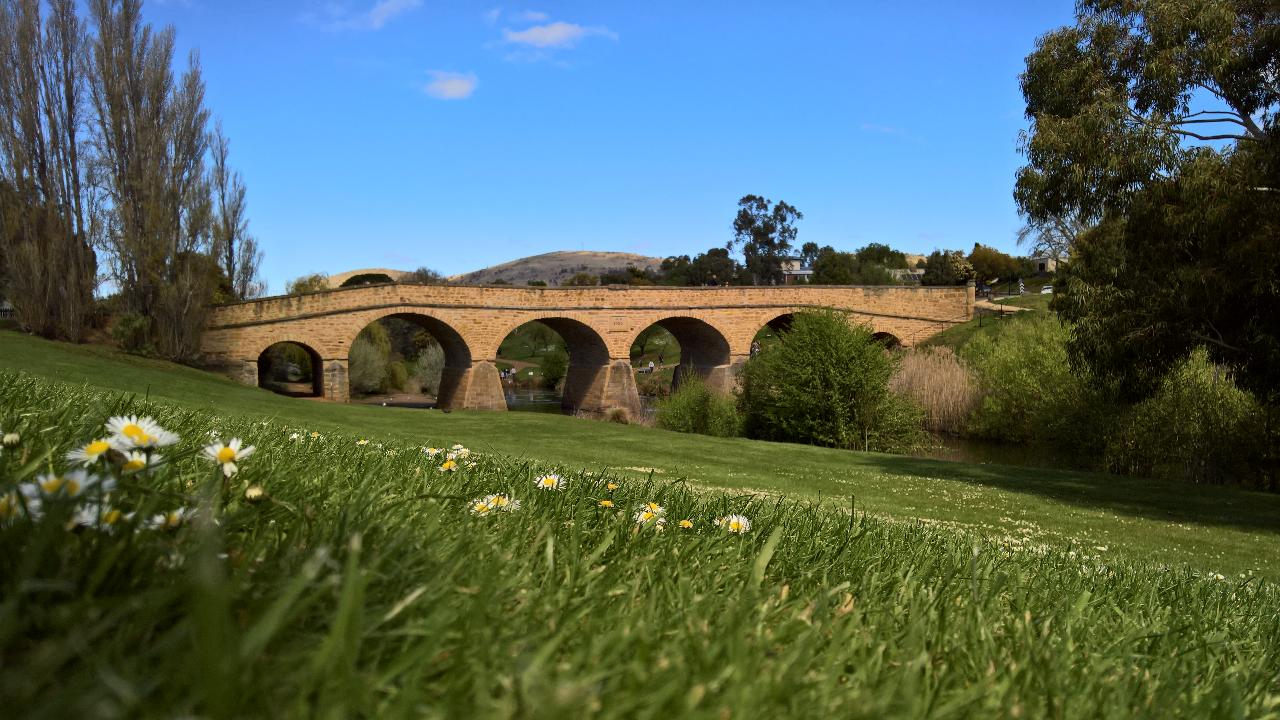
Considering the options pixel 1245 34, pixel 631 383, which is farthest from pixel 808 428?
pixel 631 383

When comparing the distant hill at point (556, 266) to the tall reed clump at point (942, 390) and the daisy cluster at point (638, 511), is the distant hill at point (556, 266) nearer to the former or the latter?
the tall reed clump at point (942, 390)

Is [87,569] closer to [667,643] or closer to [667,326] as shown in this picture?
[667,643]

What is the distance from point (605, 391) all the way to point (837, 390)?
790 inches

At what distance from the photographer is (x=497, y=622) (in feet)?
4.82

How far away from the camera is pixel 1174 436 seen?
19625mm

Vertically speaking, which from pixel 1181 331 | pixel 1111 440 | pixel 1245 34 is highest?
pixel 1245 34

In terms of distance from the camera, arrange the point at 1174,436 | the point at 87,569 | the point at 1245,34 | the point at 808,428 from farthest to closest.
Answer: the point at 808,428 → the point at 1174,436 → the point at 1245,34 → the point at 87,569

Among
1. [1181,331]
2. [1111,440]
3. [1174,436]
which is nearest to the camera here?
[1181,331]

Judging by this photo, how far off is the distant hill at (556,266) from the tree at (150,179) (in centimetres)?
10086

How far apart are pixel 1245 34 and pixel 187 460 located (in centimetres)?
1367

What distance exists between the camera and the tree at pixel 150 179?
1179 inches

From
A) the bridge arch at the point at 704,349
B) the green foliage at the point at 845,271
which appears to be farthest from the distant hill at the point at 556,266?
the bridge arch at the point at 704,349

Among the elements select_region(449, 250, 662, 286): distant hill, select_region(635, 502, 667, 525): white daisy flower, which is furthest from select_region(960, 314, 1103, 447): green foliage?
select_region(449, 250, 662, 286): distant hill

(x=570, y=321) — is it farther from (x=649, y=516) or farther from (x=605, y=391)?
(x=649, y=516)
